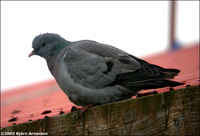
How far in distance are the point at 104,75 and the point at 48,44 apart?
1.15 metres

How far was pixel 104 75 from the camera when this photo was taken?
332 cm

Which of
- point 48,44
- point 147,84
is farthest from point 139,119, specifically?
point 48,44

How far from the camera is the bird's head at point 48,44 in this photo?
4.04 metres

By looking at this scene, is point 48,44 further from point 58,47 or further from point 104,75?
point 104,75

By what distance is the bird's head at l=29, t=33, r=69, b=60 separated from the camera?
4.04m

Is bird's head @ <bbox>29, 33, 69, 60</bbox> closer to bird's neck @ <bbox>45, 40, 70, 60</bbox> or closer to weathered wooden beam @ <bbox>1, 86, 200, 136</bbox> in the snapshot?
bird's neck @ <bbox>45, 40, 70, 60</bbox>

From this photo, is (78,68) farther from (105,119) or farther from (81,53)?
(105,119)

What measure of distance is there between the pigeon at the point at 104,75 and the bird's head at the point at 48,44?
0.54 metres

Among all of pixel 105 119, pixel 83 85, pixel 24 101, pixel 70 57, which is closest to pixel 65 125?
pixel 105 119

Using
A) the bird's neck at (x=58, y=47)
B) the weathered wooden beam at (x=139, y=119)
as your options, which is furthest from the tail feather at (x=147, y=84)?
the bird's neck at (x=58, y=47)

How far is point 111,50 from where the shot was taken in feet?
11.4

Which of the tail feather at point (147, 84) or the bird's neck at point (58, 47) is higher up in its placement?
the bird's neck at point (58, 47)

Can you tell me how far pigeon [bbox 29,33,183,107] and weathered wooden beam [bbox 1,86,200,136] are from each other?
0.65 m

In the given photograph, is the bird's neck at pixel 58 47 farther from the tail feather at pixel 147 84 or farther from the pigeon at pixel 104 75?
the tail feather at pixel 147 84
